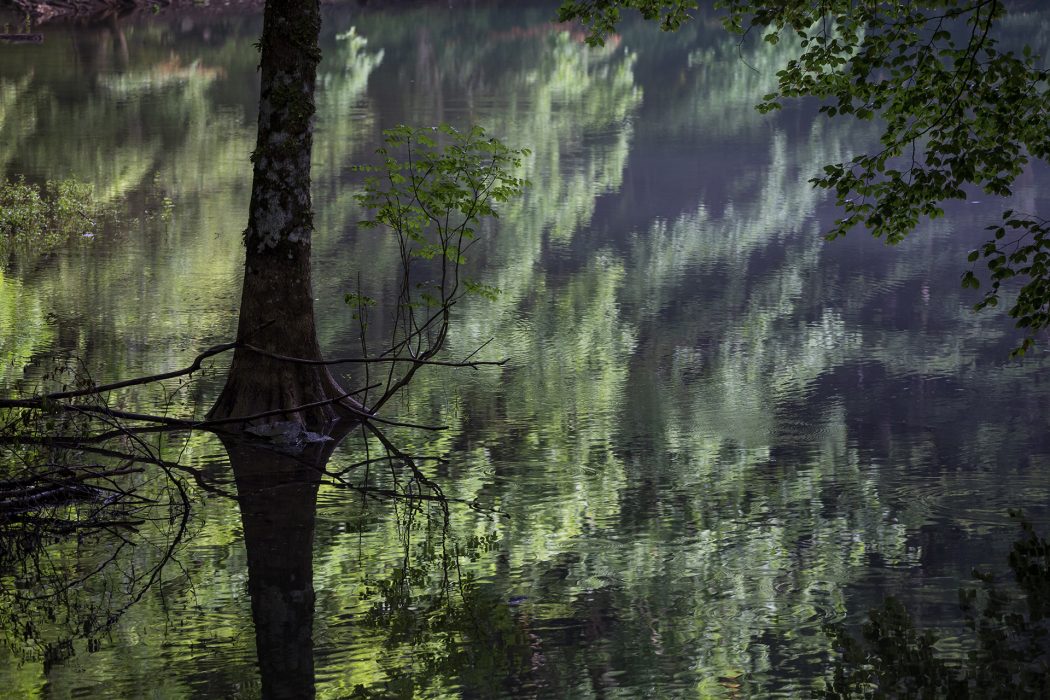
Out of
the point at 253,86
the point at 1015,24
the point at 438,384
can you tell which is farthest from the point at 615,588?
the point at 1015,24

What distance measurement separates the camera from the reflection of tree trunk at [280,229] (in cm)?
1197

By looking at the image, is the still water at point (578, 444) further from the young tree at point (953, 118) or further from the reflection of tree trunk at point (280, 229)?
the young tree at point (953, 118)

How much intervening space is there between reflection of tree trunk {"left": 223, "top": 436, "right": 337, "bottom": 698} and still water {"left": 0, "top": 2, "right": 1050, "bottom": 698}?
1.2 inches

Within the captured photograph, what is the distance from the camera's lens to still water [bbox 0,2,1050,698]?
7574mm

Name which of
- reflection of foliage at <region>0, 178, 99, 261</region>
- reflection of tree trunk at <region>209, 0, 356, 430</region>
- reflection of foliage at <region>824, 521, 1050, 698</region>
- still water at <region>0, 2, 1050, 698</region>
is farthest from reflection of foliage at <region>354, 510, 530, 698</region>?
reflection of foliage at <region>0, 178, 99, 261</region>

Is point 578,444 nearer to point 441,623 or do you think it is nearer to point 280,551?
point 280,551

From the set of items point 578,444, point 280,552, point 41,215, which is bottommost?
point 280,552

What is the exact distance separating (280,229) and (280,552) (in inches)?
150

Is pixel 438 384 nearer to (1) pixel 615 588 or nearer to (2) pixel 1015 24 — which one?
(1) pixel 615 588

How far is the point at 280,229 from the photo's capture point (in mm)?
12047

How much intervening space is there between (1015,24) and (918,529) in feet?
152

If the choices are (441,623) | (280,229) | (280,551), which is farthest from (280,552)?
(280,229)

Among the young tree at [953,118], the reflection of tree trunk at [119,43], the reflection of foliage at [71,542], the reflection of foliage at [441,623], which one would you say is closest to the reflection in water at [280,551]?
the reflection of foliage at [441,623]

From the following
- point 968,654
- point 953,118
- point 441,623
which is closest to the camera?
point 968,654
